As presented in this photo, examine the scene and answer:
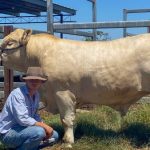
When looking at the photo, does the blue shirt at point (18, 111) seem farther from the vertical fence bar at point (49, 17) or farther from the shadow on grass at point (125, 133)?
the vertical fence bar at point (49, 17)

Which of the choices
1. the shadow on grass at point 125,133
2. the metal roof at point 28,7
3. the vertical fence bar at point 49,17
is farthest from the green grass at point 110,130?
the metal roof at point 28,7

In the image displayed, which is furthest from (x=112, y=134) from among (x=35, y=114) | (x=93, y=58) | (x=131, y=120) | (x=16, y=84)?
(x=16, y=84)

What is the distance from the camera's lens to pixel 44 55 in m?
6.92

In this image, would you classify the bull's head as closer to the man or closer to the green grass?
the green grass

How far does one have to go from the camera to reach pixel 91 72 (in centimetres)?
669

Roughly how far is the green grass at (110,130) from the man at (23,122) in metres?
1.25

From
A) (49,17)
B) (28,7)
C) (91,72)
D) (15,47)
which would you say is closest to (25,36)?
(15,47)

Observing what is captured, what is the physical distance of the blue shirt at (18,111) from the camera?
215 inches

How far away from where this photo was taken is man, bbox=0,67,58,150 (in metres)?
5.46

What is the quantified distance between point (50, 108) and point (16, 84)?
2.24m

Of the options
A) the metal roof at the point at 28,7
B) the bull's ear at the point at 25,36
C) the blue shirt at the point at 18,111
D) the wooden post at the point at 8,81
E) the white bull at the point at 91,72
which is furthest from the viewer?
the metal roof at the point at 28,7

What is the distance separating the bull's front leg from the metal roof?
989cm

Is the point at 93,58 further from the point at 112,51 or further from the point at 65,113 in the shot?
the point at 65,113

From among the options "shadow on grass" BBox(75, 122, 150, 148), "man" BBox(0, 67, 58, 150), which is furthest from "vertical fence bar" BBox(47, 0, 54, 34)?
"man" BBox(0, 67, 58, 150)
